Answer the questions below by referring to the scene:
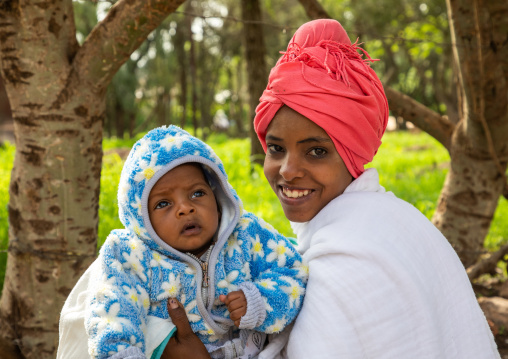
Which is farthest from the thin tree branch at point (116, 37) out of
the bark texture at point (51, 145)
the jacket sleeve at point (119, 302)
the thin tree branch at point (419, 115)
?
the thin tree branch at point (419, 115)

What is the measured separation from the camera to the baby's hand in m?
1.70

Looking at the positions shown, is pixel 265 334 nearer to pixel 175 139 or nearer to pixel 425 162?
pixel 175 139

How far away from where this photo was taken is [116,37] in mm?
2621

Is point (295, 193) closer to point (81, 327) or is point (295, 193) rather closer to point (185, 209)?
point (185, 209)

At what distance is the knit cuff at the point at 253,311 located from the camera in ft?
5.54

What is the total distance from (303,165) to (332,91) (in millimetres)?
272

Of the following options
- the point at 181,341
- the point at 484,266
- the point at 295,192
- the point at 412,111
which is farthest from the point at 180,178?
the point at 484,266

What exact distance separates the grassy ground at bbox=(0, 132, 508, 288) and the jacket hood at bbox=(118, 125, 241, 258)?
9.52ft

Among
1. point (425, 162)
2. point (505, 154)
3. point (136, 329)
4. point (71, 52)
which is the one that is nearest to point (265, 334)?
point (136, 329)

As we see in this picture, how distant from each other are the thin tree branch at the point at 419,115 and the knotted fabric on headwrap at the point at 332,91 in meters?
1.87

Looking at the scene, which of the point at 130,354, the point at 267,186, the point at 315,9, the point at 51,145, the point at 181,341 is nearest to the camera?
the point at 130,354

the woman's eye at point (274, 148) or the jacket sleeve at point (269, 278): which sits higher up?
the woman's eye at point (274, 148)

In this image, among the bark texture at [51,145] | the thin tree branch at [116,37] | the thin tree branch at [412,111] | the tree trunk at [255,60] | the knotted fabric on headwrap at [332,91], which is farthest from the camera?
the tree trunk at [255,60]

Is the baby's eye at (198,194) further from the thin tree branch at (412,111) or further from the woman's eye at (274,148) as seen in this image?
the thin tree branch at (412,111)
